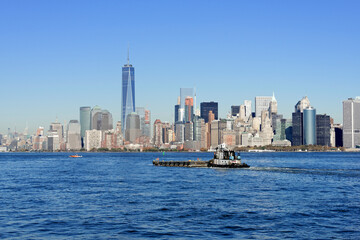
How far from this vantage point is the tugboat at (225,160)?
13912 centimetres

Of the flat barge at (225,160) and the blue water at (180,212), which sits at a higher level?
the flat barge at (225,160)


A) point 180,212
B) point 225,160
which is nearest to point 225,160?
point 225,160

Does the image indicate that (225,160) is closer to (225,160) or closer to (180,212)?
(225,160)

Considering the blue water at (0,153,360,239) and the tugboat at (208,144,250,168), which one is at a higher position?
the tugboat at (208,144,250,168)

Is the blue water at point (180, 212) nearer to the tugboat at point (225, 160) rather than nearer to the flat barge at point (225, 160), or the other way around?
the tugboat at point (225, 160)

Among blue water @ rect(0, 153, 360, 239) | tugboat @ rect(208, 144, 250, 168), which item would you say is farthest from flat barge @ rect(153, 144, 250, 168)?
blue water @ rect(0, 153, 360, 239)

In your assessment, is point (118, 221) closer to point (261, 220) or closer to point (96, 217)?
point (96, 217)

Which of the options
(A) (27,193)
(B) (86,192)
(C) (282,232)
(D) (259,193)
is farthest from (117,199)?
(C) (282,232)

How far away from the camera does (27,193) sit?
241ft

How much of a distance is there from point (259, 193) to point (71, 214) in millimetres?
30374

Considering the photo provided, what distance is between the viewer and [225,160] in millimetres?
141625

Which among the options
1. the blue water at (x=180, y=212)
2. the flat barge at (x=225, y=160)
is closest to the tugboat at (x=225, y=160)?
the flat barge at (x=225, y=160)

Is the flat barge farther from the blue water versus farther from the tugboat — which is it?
the blue water

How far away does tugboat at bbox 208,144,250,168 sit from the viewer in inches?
5477
